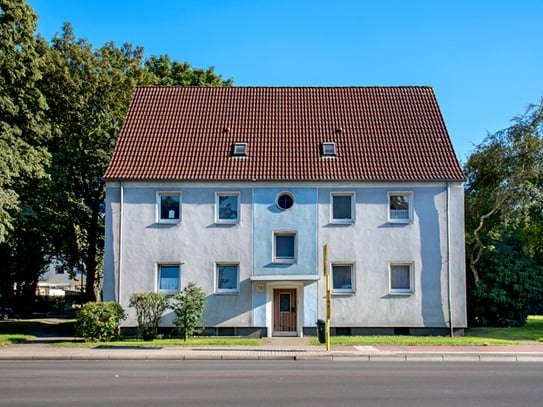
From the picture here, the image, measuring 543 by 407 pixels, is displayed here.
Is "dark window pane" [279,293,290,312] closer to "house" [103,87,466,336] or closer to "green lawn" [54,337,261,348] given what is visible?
"house" [103,87,466,336]

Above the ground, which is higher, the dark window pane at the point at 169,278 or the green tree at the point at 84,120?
the green tree at the point at 84,120

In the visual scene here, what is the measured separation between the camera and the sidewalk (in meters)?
19.3

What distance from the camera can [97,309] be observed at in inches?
951

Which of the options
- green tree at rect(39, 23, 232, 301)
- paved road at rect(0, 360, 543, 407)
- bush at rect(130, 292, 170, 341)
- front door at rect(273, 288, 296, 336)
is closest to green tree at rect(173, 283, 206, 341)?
bush at rect(130, 292, 170, 341)

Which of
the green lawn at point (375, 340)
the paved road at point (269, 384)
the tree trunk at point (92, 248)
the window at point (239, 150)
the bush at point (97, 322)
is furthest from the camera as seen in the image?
the tree trunk at point (92, 248)

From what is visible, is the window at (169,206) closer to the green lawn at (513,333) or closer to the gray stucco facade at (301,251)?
the gray stucco facade at (301,251)

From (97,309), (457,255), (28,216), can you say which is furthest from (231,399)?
(28,216)

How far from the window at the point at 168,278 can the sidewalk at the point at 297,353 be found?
5.04 meters

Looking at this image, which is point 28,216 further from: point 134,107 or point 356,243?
point 356,243

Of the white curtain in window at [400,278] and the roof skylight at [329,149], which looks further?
the roof skylight at [329,149]

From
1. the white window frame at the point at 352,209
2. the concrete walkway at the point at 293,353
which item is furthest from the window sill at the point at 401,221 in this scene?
the concrete walkway at the point at 293,353

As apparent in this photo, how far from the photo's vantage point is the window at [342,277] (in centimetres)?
2665

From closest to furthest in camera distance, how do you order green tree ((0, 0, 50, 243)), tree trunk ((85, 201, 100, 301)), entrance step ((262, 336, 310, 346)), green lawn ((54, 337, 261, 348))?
green lawn ((54, 337, 261, 348))
entrance step ((262, 336, 310, 346))
green tree ((0, 0, 50, 243))
tree trunk ((85, 201, 100, 301))

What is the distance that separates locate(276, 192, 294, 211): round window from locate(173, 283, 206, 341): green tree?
5.10 meters
